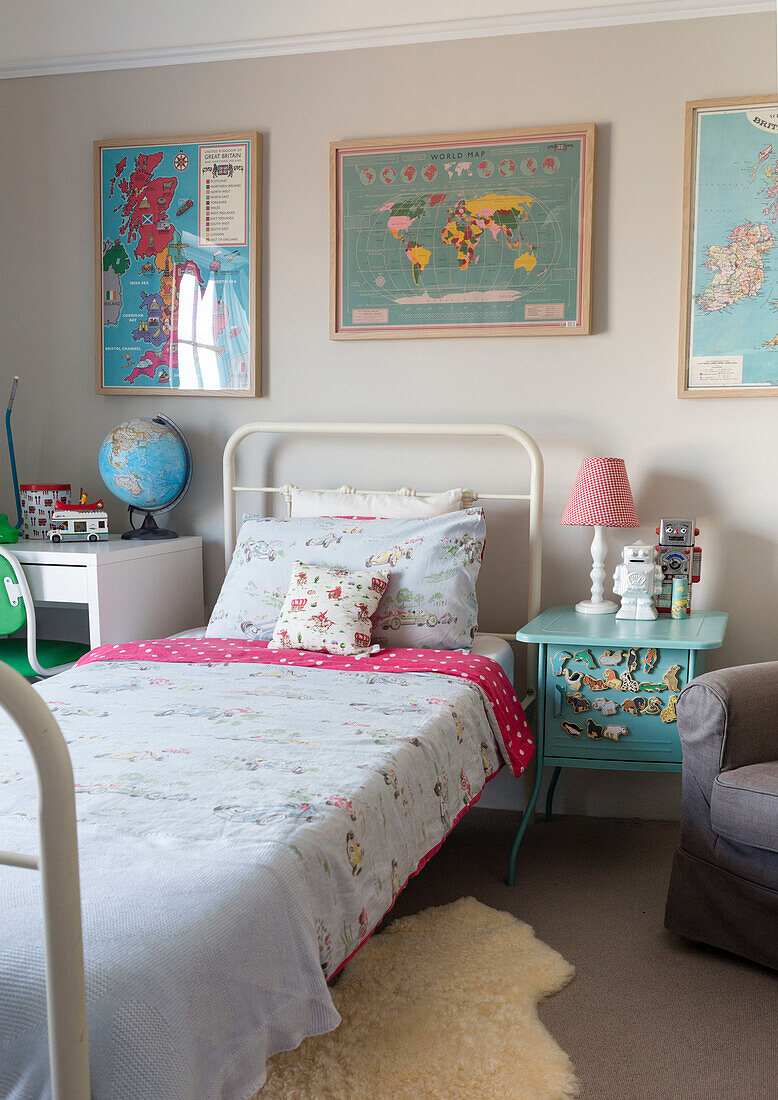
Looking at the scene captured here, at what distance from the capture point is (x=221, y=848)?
1.30 m

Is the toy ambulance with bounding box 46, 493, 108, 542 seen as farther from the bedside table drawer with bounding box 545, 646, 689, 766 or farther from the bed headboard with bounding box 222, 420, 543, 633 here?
the bedside table drawer with bounding box 545, 646, 689, 766

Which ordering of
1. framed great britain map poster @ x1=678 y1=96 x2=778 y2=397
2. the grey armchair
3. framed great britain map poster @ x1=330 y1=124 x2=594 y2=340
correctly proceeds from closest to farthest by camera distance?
the grey armchair → framed great britain map poster @ x1=678 y1=96 x2=778 y2=397 → framed great britain map poster @ x1=330 y1=124 x2=594 y2=340

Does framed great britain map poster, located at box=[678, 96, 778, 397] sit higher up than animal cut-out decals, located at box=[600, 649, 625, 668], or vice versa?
framed great britain map poster, located at box=[678, 96, 778, 397]

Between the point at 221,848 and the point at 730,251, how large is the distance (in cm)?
229

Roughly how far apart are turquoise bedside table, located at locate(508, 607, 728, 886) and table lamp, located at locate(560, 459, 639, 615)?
1.02ft

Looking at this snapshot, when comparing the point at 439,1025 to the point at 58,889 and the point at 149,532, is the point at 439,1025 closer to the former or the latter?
the point at 58,889

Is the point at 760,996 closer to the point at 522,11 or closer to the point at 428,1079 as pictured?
the point at 428,1079

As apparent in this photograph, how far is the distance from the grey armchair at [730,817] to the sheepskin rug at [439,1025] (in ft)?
1.08

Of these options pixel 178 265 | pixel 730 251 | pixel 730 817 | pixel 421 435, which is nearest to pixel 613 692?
pixel 730 817

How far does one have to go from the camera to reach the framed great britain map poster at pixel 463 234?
2908mm

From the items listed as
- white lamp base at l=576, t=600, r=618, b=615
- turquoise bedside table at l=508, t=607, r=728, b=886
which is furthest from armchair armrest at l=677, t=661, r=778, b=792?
white lamp base at l=576, t=600, r=618, b=615

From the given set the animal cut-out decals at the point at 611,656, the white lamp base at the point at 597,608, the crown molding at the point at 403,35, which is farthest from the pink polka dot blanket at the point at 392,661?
the crown molding at the point at 403,35

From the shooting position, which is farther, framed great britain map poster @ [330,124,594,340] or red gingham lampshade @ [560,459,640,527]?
framed great britain map poster @ [330,124,594,340]

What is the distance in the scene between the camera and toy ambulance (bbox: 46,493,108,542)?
3.09 meters
